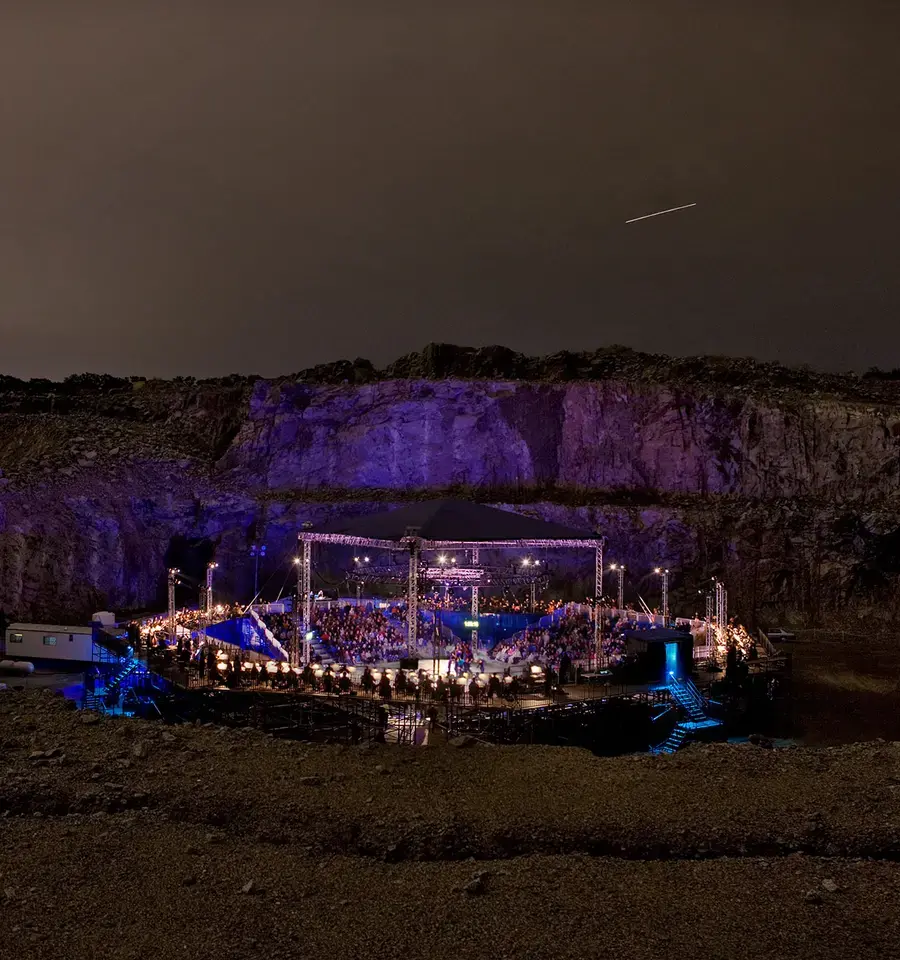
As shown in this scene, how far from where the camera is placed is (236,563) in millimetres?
56688

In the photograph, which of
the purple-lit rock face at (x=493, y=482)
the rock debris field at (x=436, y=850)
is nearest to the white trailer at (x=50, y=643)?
the rock debris field at (x=436, y=850)

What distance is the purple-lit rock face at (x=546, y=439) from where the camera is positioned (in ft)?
193

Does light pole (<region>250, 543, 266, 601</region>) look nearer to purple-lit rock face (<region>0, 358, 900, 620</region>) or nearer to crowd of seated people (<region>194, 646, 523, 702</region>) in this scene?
purple-lit rock face (<region>0, 358, 900, 620</region>)

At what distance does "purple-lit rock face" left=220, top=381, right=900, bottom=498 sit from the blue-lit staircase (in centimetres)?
3569

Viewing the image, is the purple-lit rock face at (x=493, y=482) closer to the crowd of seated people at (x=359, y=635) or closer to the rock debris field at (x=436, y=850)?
the crowd of seated people at (x=359, y=635)

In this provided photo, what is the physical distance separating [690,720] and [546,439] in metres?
39.4

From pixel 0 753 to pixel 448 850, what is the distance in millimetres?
10448

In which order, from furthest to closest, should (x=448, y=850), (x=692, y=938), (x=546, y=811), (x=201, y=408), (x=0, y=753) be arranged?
(x=201, y=408), (x=0, y=753), (x=546, y=811), (x=448, y=850), (x=692, y=938)

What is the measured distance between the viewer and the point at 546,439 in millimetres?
62875

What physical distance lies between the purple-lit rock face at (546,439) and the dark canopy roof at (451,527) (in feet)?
101

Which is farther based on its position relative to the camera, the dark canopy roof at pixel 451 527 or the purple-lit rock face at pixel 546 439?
the purple-lit rock face at pixel 546 439

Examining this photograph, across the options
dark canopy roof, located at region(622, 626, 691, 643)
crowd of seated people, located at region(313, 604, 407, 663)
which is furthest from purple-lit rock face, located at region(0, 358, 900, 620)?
dark canopy roof, located at region(622, 626, 691, 643)

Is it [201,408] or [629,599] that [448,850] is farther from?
[201,408]

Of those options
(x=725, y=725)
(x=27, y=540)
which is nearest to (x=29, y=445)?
(x=27, y=540)
